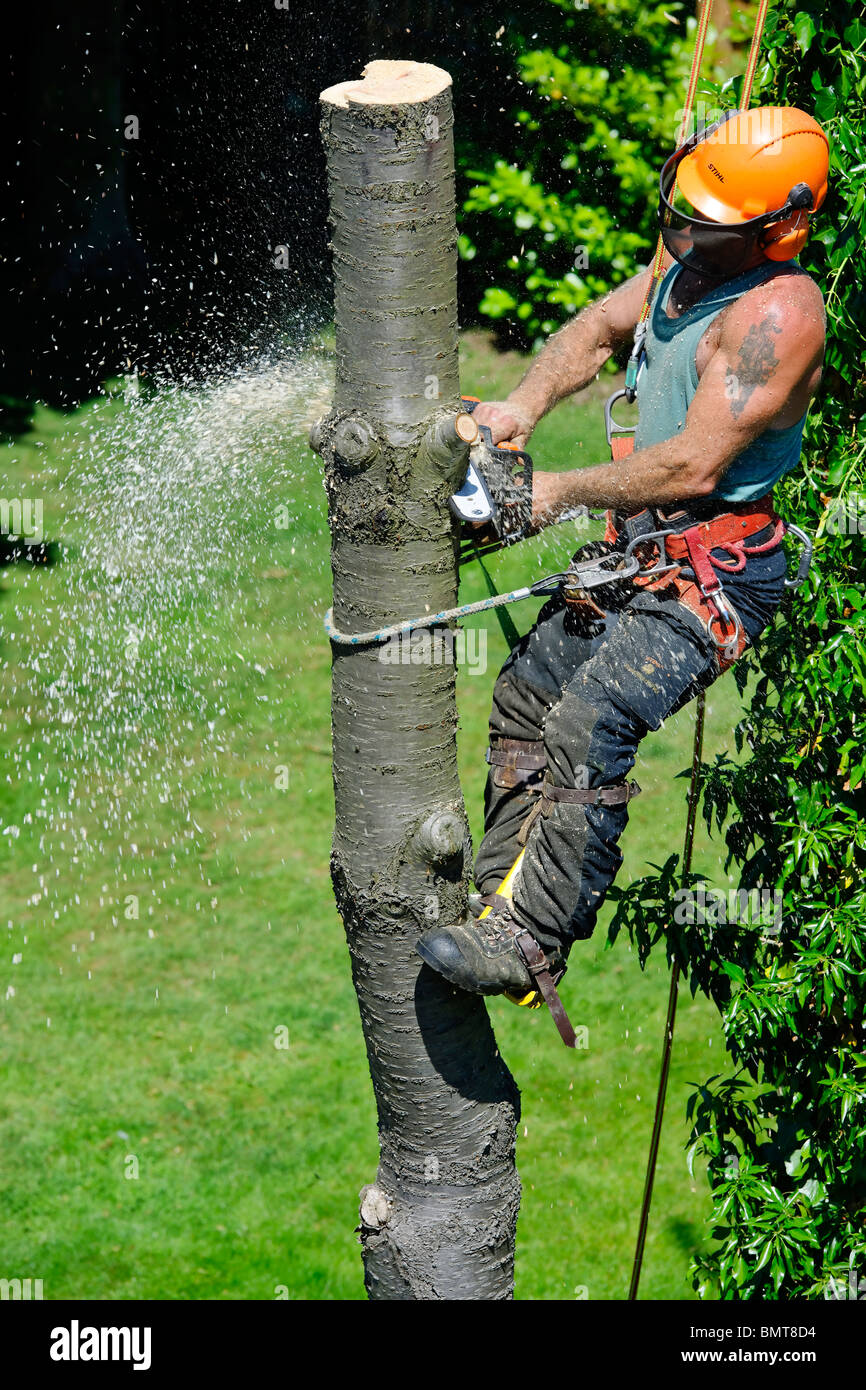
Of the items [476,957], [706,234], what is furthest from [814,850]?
[706,234]

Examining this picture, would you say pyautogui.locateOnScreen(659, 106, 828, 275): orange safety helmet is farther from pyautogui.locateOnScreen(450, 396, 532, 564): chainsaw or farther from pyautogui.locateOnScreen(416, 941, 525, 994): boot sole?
pyautogui.locateOnScreen(416, 941, 525, 994): boot sole

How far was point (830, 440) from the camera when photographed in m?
4.36

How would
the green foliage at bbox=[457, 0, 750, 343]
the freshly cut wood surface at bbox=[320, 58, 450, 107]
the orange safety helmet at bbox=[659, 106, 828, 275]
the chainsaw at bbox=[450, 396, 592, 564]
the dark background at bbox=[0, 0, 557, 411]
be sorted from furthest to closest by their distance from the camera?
the dark background at bbox=[0, 0, 557, 411] < the green foliage at bbox=[457, 0, 750, 343] < the orange safety helmet at bbox=[659, 106, 828, 275] < the chainsaw at bbox=[450, 396, 592, 564] < the freshly cut wood surface at bbox=[320, 58, 450, 107]

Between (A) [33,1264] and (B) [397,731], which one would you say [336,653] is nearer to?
(B) [397,731]

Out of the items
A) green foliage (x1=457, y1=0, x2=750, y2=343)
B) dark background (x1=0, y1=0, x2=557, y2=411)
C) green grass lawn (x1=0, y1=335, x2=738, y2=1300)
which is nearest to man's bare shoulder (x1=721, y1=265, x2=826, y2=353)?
green grass lawn (x1=0, y1=335, x2=738, y2=1300)

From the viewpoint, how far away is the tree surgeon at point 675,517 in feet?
12.0

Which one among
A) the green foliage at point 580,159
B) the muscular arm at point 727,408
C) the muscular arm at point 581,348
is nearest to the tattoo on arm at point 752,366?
the muscular arm at point 727,408

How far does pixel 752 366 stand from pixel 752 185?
1.37ft

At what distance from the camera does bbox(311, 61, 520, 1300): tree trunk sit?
10.6 feet

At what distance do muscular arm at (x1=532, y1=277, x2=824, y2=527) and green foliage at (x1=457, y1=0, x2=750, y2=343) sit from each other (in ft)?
18.9

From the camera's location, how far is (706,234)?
12.3 ft

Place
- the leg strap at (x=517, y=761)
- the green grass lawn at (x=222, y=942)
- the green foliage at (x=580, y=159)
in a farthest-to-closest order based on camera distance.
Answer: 1. the green foliage at (x=580, y=159)
2. the green grass lawn at (x=222, y=942)
3. the leg strap at (x=517, y=761)

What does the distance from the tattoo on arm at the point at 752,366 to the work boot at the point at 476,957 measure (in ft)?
4.39

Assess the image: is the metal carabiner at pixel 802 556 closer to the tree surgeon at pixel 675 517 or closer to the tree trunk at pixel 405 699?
the tree surgeon at pixel 675 517
